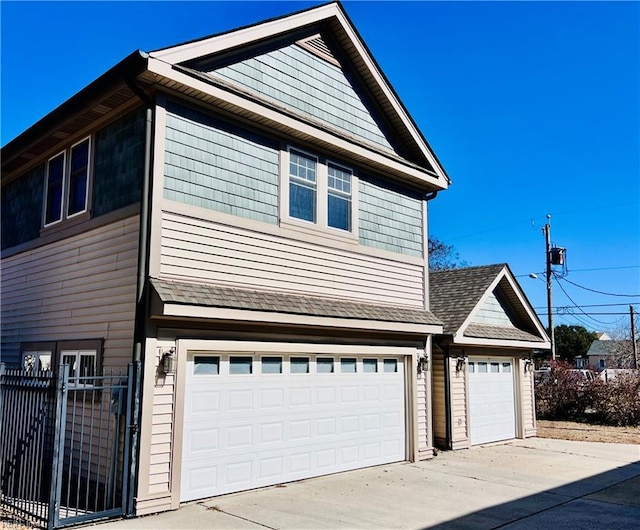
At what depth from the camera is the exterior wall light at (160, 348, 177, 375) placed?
7777 millimetres

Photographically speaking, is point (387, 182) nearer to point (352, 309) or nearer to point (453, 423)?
point (352, 309)

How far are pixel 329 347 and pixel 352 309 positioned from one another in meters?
0.85

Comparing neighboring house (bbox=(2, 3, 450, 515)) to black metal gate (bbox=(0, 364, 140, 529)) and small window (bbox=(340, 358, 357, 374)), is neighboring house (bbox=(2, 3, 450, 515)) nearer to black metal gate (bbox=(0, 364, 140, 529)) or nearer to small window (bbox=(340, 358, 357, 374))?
small window (bbox=(340, 358, 357, 374))

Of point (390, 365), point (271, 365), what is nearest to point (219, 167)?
point (271, 365)

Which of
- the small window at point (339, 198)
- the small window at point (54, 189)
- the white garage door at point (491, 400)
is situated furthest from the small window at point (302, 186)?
the white garage door at point (491, 400)

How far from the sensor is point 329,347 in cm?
1030

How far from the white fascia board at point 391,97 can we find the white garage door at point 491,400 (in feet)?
16.7

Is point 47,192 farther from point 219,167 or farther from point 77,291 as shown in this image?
point 219,167

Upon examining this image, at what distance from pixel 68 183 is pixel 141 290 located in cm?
349

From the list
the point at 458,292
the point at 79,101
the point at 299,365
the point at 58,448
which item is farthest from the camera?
the point at 458,292

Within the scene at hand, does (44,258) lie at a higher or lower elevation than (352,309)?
higher

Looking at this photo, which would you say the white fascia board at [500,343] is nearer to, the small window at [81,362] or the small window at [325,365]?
the small window at [325,365]

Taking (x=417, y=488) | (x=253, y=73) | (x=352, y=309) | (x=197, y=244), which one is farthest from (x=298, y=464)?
(x=253, y=73)

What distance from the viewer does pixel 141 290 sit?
25.6ft
